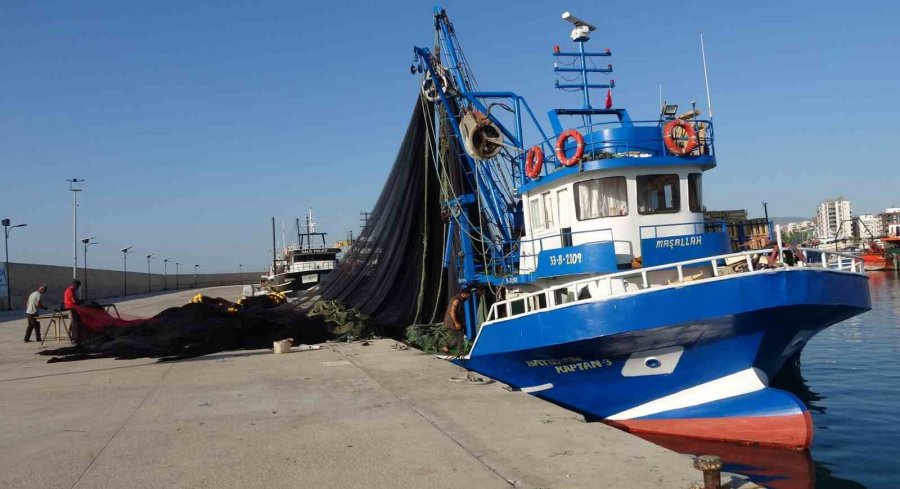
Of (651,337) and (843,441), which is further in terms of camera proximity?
(843,441)

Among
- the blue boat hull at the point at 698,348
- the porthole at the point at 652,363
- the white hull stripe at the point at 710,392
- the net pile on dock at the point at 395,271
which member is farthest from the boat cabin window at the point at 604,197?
the net pile on dock at the point at 395,271

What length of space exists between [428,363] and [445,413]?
3.41m

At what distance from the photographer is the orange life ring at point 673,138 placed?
30.8ft

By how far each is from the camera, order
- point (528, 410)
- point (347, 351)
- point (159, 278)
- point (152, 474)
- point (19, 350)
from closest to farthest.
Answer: point (152, 474), point (528, 410), point (347, 351), point (19, 350), point (159, 278)

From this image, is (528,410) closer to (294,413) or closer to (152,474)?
(294,413)

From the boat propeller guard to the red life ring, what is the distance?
6.13ft

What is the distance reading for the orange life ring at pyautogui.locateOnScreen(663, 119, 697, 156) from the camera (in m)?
9.38

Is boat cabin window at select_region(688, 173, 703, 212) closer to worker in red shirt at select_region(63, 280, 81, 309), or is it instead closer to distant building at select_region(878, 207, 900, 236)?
worker in red shirt at select_region(63, 280, 81, 309)

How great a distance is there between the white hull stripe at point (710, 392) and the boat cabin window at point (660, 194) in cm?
269

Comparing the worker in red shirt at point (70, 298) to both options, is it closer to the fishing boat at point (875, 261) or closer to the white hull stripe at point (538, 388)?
the white hull stripe at point (538, 388)

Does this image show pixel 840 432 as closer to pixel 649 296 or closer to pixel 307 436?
pixel 649 296

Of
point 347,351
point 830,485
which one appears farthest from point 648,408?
point 347,351

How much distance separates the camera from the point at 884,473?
725cm

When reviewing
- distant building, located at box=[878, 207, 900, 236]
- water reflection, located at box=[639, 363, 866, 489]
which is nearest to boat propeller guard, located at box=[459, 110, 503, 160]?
water reflection, located at box=[639, 363, 866, 489]
